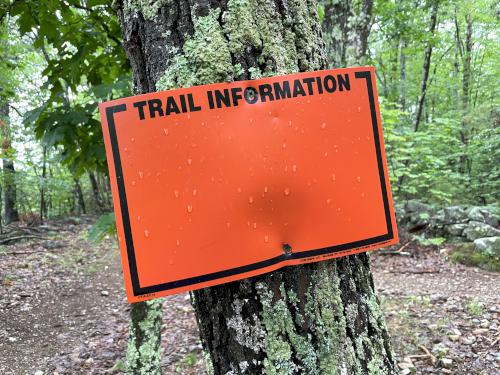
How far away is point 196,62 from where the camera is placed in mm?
793

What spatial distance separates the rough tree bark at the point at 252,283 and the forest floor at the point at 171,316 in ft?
8.73

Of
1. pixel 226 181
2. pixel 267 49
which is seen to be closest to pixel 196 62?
pixel 267 49

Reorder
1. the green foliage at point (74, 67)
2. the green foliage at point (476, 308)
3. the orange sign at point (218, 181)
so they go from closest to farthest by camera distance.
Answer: the orange sign at point (218, 181), the green foliage at point (74, 67), the green foliage at point (476, 308)

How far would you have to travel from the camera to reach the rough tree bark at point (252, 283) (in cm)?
79

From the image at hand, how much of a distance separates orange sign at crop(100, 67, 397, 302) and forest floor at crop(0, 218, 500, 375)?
285 centimetres

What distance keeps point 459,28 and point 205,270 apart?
16402 mm

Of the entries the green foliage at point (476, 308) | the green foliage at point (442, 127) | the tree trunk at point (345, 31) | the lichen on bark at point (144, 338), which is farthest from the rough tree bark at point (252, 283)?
the green foliage at point (442, 127)

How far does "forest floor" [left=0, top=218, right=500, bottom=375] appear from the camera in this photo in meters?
3.34

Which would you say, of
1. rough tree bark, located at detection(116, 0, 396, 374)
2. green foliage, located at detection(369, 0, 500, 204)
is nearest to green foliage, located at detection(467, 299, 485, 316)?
green foliage, located at detection(369, 0, 500, 204)

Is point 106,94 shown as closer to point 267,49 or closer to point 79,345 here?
point 267,49

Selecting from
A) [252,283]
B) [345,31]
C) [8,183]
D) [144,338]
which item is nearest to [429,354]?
[144,338]

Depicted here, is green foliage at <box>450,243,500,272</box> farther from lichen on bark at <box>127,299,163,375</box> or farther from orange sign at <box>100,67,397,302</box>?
orange sign at <box>100,67,397,302</box>

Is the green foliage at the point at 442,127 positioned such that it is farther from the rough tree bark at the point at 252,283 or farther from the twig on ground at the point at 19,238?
the twig on ground at the point at 19,238

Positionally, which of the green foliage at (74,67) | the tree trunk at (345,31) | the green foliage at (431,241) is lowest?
the green foliage at (431,241)
